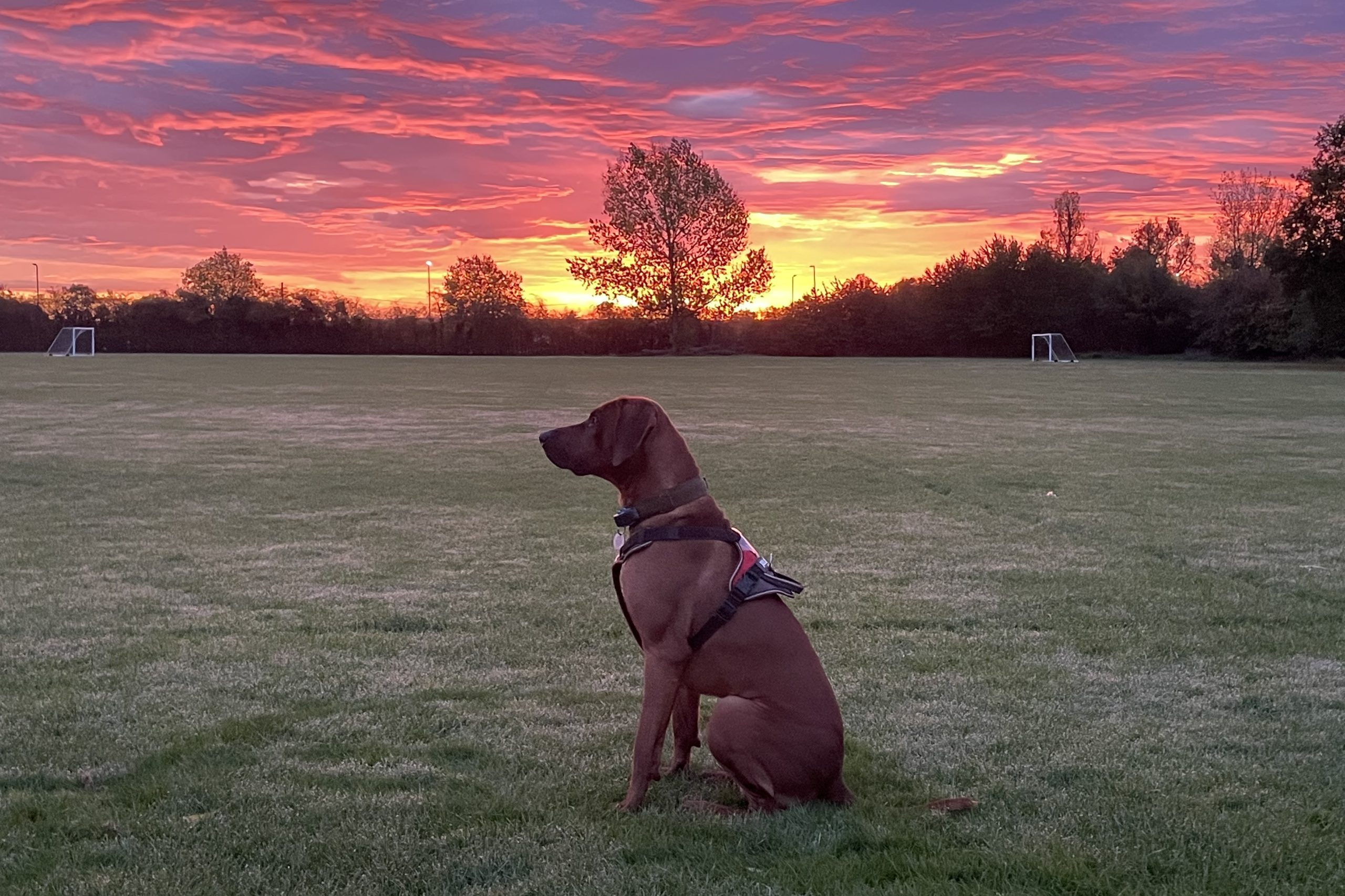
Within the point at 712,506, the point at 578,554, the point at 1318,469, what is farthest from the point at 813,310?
the point at 712,506

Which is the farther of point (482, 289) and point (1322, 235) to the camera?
point (482, 289)

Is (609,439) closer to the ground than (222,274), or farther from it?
closer to the ground

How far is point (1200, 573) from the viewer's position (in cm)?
808

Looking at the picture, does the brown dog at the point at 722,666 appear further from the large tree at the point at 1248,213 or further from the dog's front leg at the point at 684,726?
the large tree at the point at 1248,213

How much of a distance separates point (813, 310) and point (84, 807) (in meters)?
68.2

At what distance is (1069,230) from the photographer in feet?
292

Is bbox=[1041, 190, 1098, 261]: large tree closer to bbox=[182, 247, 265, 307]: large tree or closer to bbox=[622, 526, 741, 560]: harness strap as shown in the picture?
bbox=[182, 247, 265, 307]: large tree

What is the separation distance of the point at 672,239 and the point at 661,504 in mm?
71752

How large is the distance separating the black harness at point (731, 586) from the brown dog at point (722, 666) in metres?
0.02

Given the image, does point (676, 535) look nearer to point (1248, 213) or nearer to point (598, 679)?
point (598, 679)

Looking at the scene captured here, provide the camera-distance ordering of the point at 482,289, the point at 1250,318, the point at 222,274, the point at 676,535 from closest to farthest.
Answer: the point at 676,535 → the point at 1250,318 → the point at 482,289 → the point at 222,274

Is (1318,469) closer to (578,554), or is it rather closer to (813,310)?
(578,554)

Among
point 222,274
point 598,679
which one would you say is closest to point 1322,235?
point 598,679

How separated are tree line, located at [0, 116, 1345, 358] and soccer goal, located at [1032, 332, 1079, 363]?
9.02 ft
